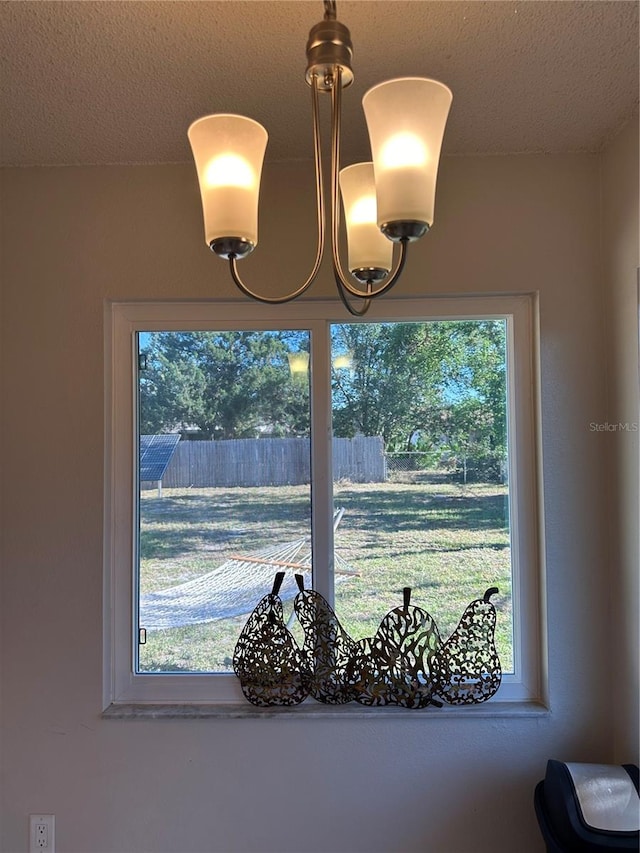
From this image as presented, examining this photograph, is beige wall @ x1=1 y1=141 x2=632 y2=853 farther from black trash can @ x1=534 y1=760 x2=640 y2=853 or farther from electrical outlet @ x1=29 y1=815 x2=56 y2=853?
black trash can @ x1=534 y1=760 x2=640 y2=853

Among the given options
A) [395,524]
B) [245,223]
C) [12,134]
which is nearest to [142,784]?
[395,524]

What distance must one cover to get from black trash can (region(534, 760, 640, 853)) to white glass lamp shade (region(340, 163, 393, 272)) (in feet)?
4.35

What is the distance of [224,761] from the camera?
156 cm

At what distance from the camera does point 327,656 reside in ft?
5.07

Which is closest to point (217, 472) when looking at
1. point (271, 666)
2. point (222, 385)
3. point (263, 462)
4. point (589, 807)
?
point (263, 462)

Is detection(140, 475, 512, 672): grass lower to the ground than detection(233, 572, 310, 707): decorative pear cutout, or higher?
higher

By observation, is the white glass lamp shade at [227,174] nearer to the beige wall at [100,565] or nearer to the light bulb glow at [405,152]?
the light bulb glow at [405,152]

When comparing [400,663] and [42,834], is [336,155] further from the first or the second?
[42,834]

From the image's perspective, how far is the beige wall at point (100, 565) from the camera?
1.55 metres

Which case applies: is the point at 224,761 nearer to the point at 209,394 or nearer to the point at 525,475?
the point at 209,394

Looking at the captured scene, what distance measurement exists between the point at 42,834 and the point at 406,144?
1992mm

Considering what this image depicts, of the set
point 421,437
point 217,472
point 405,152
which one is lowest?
point 217,472

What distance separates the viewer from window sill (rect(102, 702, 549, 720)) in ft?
5.07

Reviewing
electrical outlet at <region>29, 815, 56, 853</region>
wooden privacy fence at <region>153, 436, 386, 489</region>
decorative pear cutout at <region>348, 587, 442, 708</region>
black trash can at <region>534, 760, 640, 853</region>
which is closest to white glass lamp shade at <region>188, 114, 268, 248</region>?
wooden privacy fence at <region>153, 436, 386, 489</region>
